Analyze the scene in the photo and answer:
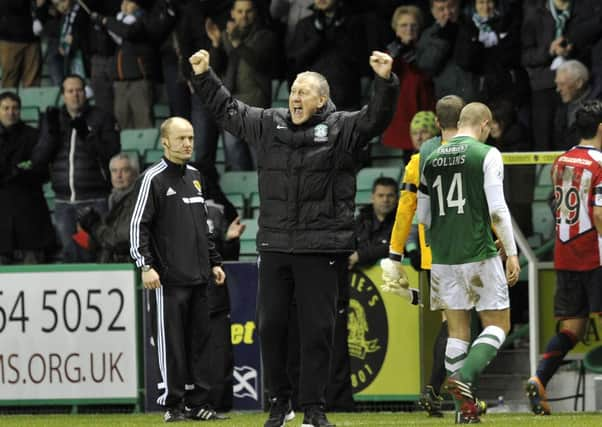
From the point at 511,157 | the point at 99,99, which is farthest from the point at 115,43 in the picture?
the point at 511,157

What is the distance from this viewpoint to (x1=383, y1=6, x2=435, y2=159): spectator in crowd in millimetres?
15086

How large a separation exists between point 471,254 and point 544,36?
602 cm

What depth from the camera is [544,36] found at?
14898 mm

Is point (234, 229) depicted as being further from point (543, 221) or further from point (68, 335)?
point (543, 221)

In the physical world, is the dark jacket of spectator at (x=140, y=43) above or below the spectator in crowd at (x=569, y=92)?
above

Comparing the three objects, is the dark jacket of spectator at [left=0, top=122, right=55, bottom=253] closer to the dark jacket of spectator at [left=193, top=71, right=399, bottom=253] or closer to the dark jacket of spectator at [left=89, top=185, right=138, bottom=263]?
the dark jacket of spectator at [left=89, top=185, right=138, bottom=263]

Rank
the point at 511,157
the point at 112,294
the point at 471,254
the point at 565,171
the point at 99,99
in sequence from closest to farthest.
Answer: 1. the point at 471,254
2. the point at 565,171
3. the point at 511,157
4. the point at 112,294
5. the point at 99,99

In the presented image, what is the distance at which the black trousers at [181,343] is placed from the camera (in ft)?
36.0

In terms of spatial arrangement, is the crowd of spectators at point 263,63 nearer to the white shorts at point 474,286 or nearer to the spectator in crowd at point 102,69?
the spectator in crowd at point 102,69

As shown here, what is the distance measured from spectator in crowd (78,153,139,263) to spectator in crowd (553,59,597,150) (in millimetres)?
3897

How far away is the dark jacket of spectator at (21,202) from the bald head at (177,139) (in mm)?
5158

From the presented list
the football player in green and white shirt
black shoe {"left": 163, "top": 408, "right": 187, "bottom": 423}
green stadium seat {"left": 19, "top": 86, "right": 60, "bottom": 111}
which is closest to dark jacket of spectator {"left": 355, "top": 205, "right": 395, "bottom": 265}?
black shoe {"left": 163, "top": 408, "right": 187, "bottom": 423}

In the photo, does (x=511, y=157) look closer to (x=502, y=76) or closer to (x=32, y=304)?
(x=502, y=76)

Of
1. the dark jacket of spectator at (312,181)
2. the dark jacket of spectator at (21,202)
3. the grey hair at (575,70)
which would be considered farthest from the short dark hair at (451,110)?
the dark jacket of spectator at (21,202)
